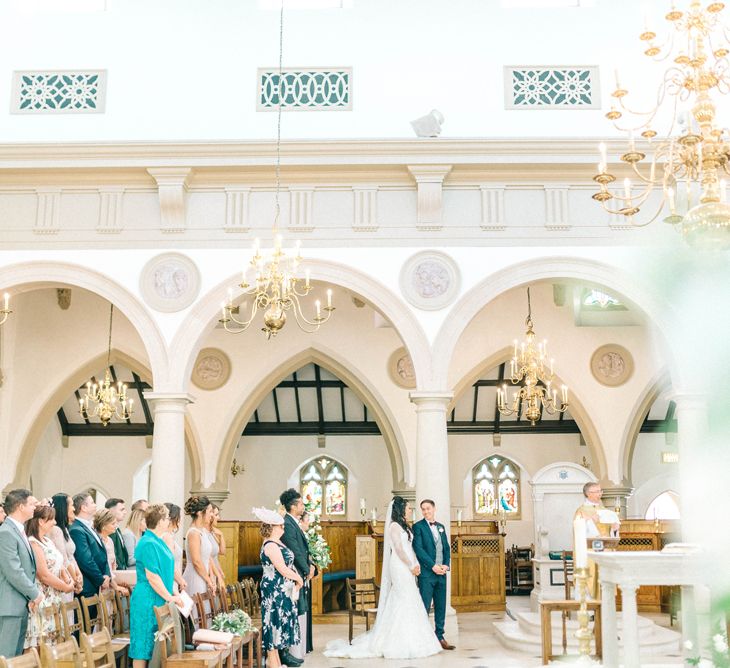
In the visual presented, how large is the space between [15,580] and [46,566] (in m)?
0.54

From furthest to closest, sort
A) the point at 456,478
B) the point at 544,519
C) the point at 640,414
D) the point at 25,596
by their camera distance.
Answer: the point at 456,478
the point at 640,414
the point at 544,519
the point at 25,596

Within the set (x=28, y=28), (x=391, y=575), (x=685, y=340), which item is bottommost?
(x=391, y=575)

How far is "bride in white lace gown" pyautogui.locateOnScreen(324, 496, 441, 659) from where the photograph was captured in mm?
7957

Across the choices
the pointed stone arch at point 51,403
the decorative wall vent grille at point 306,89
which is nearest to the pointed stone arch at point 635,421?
the decorative wall vent grille at point 306,89

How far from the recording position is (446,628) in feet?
30.5

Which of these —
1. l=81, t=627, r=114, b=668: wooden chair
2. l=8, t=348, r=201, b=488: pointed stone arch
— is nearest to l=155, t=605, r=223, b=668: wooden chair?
l=81, t=627, r=114, b=668: wooden chair

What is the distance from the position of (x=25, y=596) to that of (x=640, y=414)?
11.3 meters

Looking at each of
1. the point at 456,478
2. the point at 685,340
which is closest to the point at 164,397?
the point at 685,340

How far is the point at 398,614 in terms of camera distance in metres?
8.05

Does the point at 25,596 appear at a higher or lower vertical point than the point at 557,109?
lower

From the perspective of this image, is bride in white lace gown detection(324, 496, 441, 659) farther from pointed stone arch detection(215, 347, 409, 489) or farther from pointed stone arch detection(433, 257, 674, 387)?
pointed stone arch detection(215, 347, 409, 489)

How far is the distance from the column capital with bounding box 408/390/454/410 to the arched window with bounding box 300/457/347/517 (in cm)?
973

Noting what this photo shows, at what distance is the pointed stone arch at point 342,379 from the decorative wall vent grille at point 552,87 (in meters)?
5.65

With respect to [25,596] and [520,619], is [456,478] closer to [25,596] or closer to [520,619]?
[520,619]
